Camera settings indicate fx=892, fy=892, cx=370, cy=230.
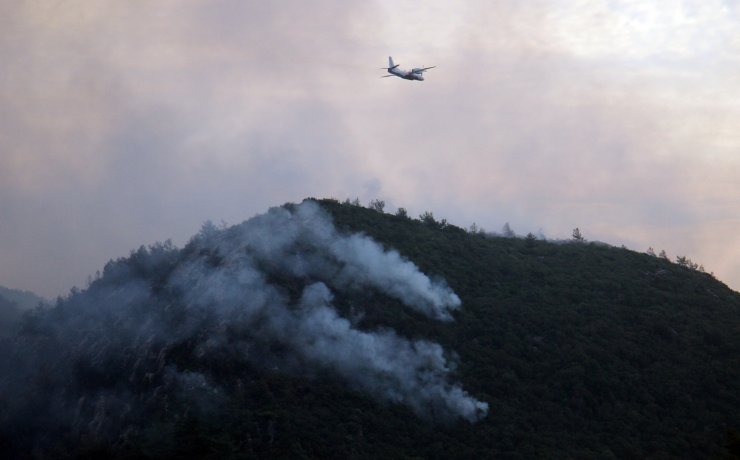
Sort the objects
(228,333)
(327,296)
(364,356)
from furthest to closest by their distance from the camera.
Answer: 1. (327,296)
2. (364,356)
3. (228,333)

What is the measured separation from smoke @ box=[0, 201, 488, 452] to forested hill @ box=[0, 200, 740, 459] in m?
0.30

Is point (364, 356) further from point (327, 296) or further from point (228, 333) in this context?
point (228, 333)

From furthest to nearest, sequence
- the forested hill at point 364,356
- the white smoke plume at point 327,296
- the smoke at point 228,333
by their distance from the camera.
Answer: the white smoke plume at point 327,296 < the smoke at point 228,333 < the forested hill at point 364,356

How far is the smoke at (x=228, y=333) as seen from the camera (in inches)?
4579

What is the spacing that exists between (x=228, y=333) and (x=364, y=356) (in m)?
18.7

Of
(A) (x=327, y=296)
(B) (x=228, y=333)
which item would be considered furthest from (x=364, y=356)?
(B) (x=228, y=333)

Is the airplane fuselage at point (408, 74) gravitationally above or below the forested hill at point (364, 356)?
above

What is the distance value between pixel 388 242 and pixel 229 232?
88.4ft

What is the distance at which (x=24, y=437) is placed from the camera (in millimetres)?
118312

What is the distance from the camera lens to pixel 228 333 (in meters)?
120

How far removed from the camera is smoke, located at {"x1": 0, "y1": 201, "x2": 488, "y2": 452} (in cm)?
11631

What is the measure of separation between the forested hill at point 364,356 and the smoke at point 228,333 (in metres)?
0.30

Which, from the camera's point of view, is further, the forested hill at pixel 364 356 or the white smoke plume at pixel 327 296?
the white smoke plume at pixel 327 296

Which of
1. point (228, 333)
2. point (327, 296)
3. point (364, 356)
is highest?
point (327, 296)
